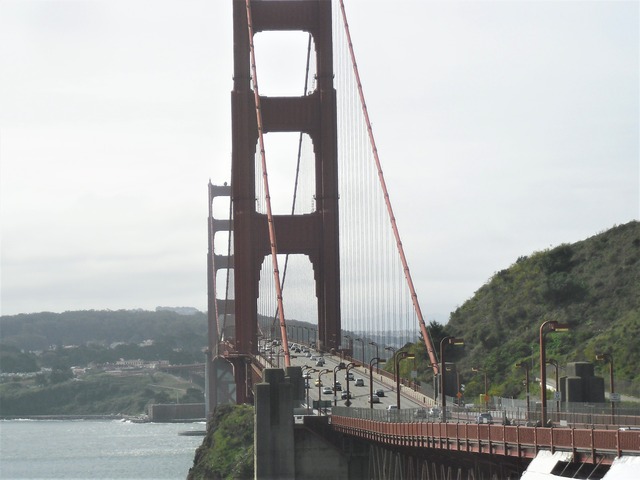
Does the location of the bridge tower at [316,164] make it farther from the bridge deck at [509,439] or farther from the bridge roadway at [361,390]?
the bridge deck at [509,439]

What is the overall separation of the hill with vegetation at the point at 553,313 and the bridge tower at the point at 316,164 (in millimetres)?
8275

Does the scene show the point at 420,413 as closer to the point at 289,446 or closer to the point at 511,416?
the point at 511,416

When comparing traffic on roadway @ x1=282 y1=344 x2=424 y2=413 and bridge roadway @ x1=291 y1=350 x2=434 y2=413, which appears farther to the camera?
traffic on roadway @ x1=282 y1=344 x2=424 y2=413

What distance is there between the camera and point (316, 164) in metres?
94.9

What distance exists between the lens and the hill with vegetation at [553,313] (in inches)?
3346

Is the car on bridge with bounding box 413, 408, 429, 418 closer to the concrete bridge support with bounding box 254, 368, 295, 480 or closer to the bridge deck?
the bridge deck

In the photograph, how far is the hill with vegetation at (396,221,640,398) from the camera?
3346 inches

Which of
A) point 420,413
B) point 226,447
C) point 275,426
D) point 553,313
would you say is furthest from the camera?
Answer: point 553,313

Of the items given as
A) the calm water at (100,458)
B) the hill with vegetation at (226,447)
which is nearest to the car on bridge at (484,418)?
the hill with vegetation at (226,447)

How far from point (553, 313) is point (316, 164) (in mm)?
18653

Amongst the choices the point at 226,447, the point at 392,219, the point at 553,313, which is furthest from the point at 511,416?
the point at 553,313

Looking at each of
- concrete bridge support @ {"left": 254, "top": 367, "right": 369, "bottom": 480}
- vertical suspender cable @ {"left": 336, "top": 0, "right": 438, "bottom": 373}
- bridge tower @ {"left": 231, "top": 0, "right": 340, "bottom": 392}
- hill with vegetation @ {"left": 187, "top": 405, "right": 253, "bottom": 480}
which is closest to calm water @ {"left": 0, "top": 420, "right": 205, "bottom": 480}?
hill with vegetation @ {"left": 187, "top": 405, "right": 253, "bottom": 480}

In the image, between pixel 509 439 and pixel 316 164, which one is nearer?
pixel 509 439

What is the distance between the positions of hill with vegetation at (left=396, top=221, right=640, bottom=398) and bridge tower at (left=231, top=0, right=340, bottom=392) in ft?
27.1
